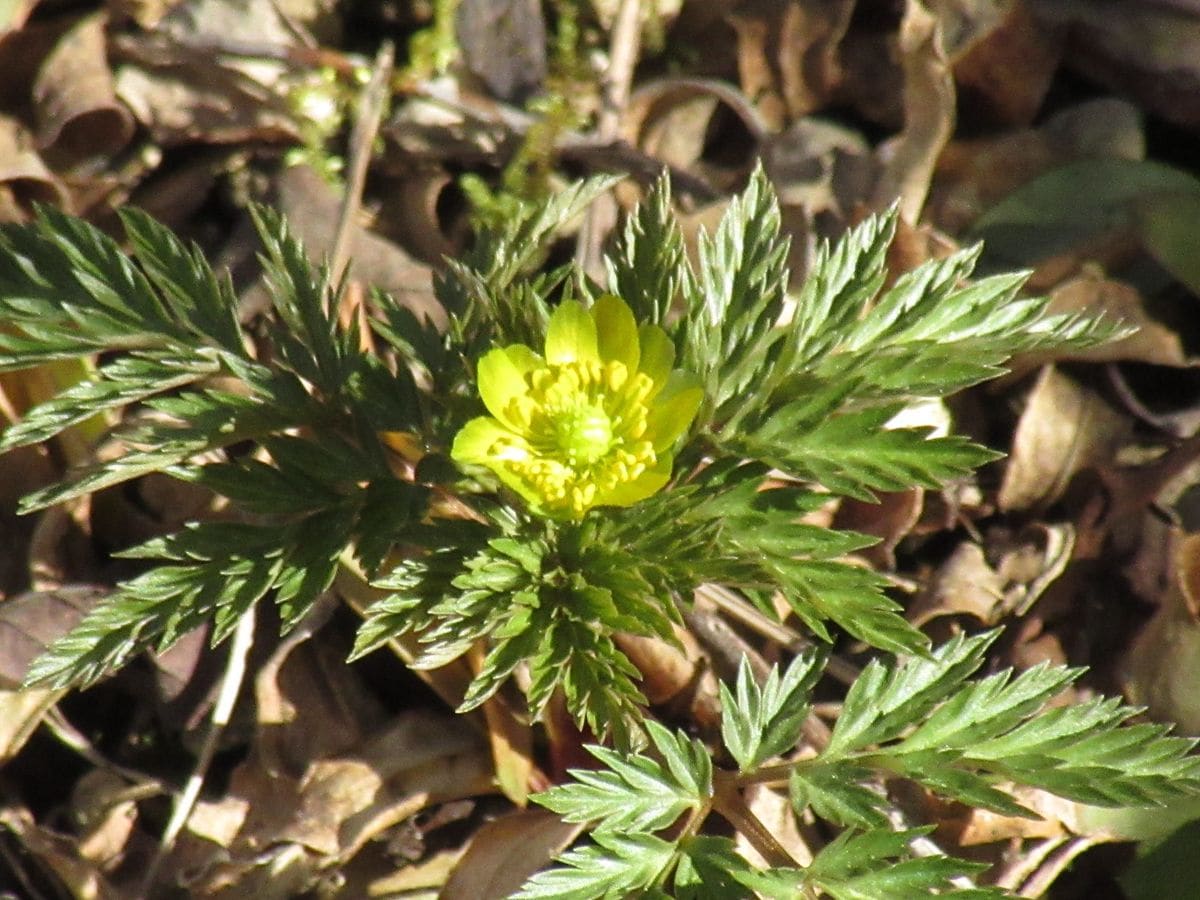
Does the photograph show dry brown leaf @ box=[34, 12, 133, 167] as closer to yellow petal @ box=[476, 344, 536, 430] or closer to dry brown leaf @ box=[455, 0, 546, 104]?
dry brown leaf @ box=[455, 0, 546, 104]

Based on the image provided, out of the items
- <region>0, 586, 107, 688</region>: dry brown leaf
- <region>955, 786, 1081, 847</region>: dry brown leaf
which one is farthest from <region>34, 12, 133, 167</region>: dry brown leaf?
<region>955, 786, 1081, 847</region>: dry brown leaf

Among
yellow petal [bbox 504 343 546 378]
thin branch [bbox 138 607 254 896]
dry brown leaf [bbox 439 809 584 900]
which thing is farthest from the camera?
thin branch [bbox 138 607 254 896]

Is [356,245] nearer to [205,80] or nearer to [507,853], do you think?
[205,80]

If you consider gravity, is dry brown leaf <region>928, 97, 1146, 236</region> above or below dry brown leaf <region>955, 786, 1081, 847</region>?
above

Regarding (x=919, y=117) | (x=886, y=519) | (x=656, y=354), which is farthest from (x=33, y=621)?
(x=919, y=117)

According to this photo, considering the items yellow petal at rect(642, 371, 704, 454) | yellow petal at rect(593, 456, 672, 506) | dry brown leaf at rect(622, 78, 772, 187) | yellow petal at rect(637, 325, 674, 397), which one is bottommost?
yellow petal at rect(593, 456, 672, 506)

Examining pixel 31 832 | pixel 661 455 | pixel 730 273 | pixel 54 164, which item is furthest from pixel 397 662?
pixel 54 164
